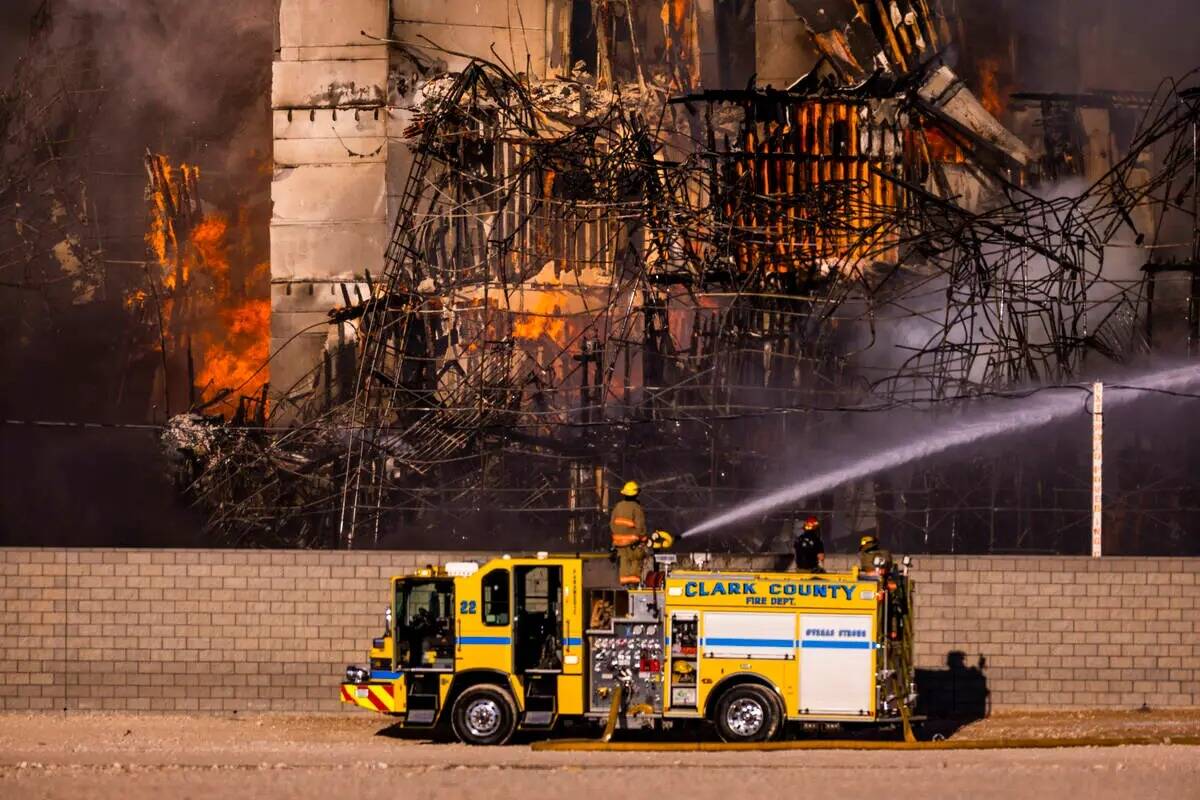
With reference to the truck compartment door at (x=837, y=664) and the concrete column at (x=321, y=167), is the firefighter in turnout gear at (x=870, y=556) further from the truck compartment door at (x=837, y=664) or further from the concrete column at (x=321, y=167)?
the concrete column at (x=321, y=167)

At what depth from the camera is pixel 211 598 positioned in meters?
20.3

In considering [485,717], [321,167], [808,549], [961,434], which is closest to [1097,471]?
[808,549]

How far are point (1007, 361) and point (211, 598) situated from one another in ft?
41.8

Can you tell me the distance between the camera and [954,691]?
19.9 meters

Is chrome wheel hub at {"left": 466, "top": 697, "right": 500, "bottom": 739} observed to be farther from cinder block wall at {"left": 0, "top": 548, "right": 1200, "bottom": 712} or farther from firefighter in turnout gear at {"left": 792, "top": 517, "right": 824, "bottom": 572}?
firefighter in turnout gear at {"left": 792, "top": 517, "right": 824, "bottom": 572}

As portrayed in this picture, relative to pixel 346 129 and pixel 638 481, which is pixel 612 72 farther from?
pixel 638 481

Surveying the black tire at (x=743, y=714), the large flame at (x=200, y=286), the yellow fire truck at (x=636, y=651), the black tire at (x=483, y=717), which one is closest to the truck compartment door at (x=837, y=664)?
the yellow fire truck at (x=636, y=651)

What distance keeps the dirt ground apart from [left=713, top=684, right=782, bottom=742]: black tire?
2.35 ft

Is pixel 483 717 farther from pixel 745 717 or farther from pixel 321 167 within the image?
pixel 321 167

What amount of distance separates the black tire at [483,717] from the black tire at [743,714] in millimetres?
2110

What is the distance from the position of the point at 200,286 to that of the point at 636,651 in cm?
1758

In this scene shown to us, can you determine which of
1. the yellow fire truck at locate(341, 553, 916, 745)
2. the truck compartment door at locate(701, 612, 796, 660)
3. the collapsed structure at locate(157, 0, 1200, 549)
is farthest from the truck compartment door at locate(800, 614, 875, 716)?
the collapsed structure at locate(157, 0, 1200, 549)

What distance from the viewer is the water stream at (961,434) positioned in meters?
27.0

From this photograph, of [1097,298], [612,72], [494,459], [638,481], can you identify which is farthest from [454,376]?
[1097,298]
